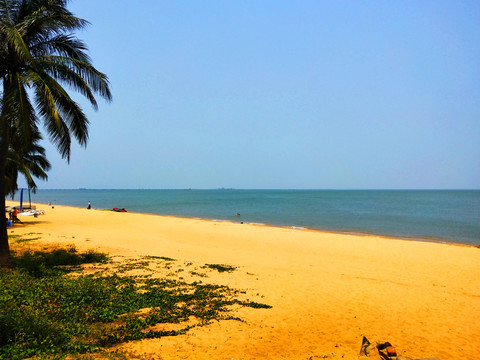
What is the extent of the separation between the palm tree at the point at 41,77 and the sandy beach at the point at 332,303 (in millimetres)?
6065

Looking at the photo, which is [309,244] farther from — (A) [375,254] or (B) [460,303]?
(B) [460,303]

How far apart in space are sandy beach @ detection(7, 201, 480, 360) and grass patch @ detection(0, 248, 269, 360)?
1.51 feet

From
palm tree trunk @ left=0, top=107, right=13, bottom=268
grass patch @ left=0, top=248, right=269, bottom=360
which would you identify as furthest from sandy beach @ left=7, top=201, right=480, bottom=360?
palm tree trunk @ left=0, top=107, right=13, bottom=268

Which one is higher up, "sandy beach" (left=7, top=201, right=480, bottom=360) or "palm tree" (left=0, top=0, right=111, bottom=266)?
"palm tree" (left=0, top=0, right=111, bottom=266)

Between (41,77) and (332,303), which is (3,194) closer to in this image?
(41,77)

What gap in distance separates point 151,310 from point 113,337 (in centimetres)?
146

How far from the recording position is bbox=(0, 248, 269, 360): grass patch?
4711 millimetres

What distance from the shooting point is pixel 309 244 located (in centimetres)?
2012

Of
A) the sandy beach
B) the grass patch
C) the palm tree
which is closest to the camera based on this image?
the grass patch

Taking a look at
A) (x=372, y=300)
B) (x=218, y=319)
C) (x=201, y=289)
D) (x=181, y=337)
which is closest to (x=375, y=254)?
(x=372, y=300)

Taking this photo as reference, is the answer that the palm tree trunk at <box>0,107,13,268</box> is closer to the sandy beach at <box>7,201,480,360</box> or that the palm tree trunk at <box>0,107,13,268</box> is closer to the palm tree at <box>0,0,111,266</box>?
the palm tree at <box>0,0,111,266</box>

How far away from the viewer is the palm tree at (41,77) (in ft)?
27.1

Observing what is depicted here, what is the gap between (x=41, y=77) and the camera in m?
8.97

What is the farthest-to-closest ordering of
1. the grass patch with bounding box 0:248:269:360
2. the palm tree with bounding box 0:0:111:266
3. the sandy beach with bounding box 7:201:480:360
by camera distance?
the palm tree with bounding box 0:0:111:266, the sandy beach with bounding box 7:201:480:360, the grass patch with bounding box 0:248:269:360
